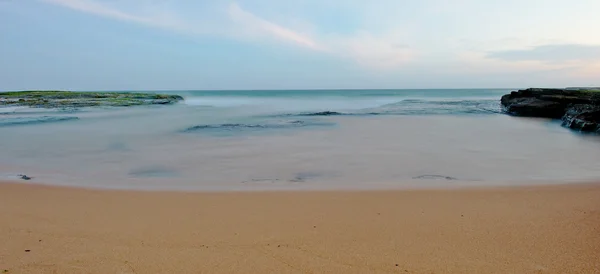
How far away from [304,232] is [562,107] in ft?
76.8

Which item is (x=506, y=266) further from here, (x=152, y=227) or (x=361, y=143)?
(x=361, y=143)

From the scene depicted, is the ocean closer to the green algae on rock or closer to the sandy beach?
the sandy beach

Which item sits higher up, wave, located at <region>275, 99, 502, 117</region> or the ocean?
wave, located at <region>275, 99, 502, 117</region>

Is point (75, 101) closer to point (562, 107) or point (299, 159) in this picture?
point (299, 159)

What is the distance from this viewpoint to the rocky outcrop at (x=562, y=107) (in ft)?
50.3

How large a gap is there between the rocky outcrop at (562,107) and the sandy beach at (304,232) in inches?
488

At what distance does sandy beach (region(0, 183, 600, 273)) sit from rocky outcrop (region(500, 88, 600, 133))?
40.7ft

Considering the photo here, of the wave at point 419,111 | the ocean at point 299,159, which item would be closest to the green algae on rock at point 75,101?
the wave at point 419,111

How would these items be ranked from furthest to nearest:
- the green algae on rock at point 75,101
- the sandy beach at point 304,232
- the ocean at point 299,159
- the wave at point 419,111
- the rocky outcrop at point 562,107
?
the green algae on rock at point 75,101
the wave at point 419,111
the rocky outcrop at point 562,107
the ocean at point 299,159
the sandy beach at point 304,232

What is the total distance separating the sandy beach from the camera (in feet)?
10.4

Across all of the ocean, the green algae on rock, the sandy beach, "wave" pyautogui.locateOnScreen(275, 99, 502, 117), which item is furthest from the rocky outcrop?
the green algae on rock

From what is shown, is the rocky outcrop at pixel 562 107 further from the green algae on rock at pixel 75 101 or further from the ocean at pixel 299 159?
the green algae on rock at pixel 75 101

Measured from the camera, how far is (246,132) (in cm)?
1520

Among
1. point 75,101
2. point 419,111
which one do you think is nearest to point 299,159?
point 419,111
